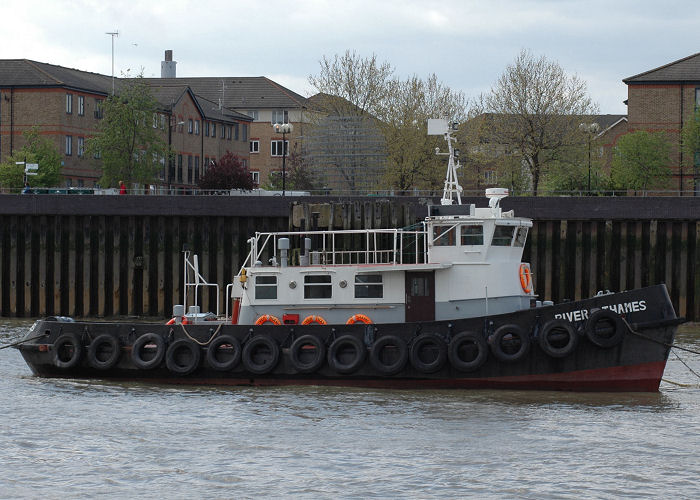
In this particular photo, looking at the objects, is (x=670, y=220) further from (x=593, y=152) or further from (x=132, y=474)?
(x=132, y=474)

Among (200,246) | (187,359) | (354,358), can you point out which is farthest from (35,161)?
(354,358)

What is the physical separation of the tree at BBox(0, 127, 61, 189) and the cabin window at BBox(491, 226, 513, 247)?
38.6 metres

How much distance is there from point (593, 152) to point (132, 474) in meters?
41.0

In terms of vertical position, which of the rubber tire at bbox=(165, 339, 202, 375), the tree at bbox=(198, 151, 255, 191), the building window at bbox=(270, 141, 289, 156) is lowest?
the rubber tire at bbox=(165, 339, 202, 375)

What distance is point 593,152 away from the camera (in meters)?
53.7

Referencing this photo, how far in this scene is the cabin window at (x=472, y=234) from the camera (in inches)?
884

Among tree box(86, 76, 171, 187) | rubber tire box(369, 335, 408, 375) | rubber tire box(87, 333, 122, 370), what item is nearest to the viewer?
rubber tire box(369, 335, 408, 375)

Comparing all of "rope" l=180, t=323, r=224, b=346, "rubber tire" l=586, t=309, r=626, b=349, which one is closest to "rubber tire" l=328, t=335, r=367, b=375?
"rope" l=180, t=323, r=224, b=346

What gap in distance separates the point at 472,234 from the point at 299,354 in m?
4.13

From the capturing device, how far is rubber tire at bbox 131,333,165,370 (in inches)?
913

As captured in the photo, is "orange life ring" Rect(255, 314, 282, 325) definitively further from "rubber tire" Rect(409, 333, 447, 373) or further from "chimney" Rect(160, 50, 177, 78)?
"chimney" Rect(160, 50, 177, 78)

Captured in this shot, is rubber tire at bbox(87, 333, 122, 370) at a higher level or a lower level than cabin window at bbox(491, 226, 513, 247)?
lower

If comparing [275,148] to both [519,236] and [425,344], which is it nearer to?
[519,236]

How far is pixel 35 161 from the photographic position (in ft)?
191
